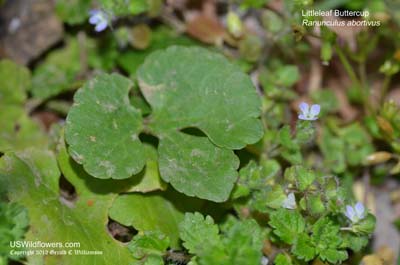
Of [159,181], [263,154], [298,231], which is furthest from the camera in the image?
[263,154]

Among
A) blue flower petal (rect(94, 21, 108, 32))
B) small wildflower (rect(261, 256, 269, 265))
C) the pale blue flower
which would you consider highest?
blue flower petal (rect(94, 21, 108, 32))

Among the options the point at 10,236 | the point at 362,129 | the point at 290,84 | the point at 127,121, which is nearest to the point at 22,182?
the point at 10,236

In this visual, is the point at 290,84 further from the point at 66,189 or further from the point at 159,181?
the point at 66,189

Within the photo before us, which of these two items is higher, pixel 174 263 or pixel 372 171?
pixel 174 263

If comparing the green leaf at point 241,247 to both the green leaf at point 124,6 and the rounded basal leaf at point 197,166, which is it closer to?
the rounded basal leaf at point 197,166

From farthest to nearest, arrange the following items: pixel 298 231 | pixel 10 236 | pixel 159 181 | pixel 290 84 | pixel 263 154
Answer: pixel 290 84
pixel 263 154
pixel 159 181
pixel 298 231
pixel 10 236

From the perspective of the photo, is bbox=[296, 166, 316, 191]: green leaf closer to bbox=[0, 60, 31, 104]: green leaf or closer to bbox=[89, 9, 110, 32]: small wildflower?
bbox=[89, 9, 110, 32]: small wildflower

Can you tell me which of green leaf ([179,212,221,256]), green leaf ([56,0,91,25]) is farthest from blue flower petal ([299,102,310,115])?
green leaf ([56,0,91,25])
